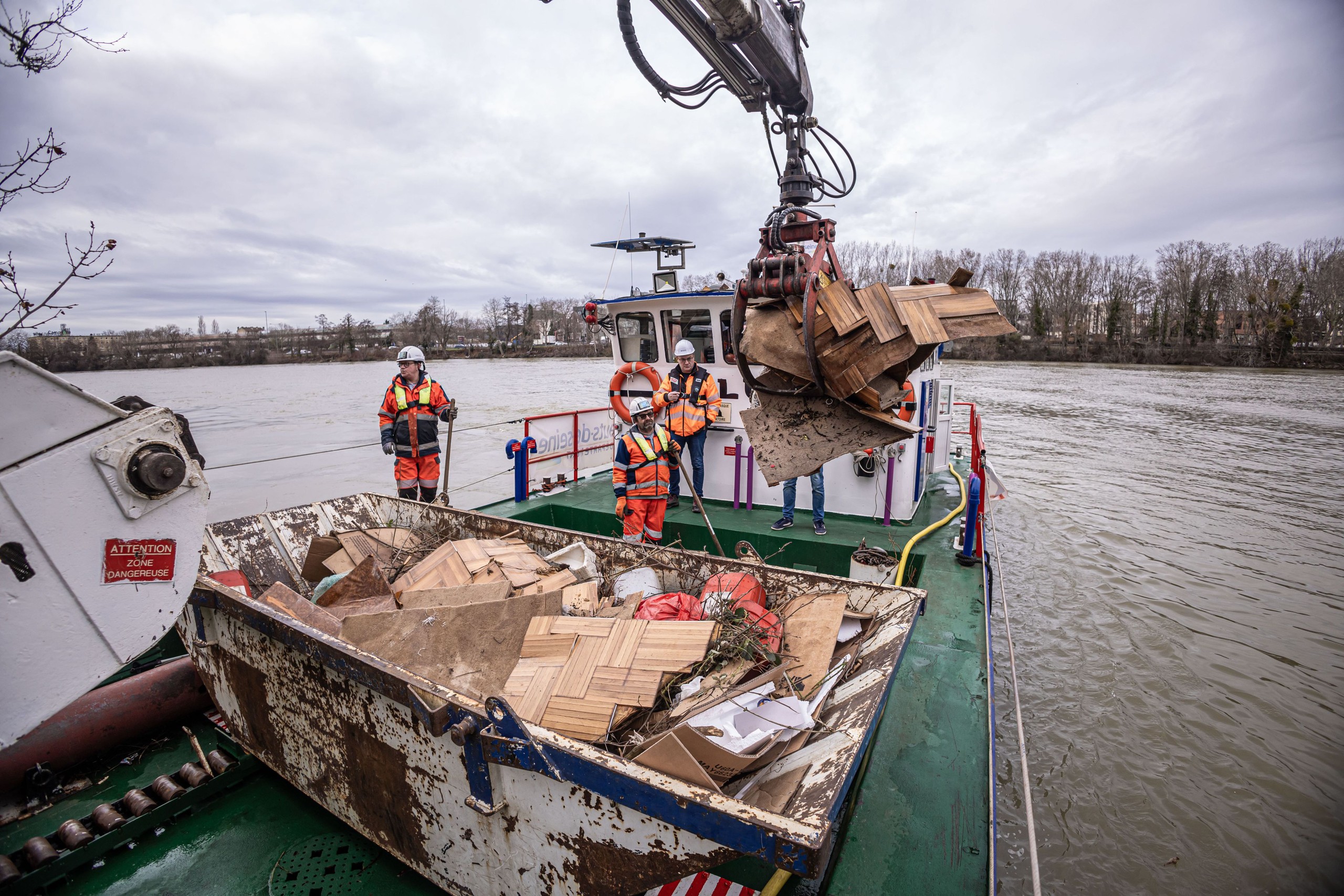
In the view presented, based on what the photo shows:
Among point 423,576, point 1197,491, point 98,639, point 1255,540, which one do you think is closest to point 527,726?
point 98,639

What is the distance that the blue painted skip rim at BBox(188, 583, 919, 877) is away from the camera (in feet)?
4.65

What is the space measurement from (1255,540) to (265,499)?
632 inches

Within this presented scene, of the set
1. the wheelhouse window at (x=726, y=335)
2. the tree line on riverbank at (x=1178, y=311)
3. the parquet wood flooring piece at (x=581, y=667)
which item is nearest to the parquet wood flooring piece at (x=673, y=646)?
the parquet wood flooring piece at (x=581, y=667)

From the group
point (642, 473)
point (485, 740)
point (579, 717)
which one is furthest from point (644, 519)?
point (485, 740)

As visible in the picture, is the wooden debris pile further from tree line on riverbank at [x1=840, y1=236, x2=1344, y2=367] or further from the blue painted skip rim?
tree line on riverbank at [x1=840, y1=236, x2=1344, y2=367]

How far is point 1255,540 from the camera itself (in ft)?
29.1

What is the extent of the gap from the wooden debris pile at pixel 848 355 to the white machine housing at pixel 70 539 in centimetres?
194

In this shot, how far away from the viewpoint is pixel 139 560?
1.39 m

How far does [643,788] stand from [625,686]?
0.92 m

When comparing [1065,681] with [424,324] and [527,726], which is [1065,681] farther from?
[424,324]

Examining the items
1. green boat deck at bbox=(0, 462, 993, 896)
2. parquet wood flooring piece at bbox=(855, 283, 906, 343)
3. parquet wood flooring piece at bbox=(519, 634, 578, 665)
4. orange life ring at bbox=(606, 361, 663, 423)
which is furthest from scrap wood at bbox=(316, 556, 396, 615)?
orange life ring at bbox=(606, 361, 663, 423)

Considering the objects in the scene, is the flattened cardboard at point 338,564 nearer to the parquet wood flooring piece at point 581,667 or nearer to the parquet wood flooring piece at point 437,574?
the parquet wood flooring piece at point 437,574

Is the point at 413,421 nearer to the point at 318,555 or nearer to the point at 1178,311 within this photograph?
the point at 318,555

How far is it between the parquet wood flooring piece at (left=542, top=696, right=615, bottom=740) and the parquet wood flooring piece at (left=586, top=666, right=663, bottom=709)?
0.04 meters
